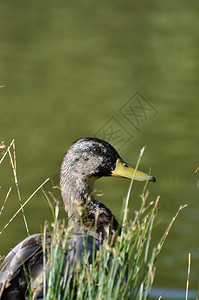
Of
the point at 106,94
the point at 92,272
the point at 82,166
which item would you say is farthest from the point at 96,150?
the point at 106,94

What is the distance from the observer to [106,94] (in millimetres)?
11070

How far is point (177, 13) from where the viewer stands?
16578 millimetres

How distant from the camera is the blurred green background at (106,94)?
696 cm

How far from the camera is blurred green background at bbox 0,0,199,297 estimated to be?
6.96m

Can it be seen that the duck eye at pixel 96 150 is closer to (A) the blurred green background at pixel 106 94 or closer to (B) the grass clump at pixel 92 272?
(B) the grass clump at pixel 92 272

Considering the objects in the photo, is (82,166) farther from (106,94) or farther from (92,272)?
(106,94)

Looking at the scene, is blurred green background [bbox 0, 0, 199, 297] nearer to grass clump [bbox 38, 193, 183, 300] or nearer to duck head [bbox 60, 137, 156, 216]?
duck head [bbox 60, 137, 156, 216]

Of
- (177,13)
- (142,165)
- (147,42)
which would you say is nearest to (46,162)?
(142,165)

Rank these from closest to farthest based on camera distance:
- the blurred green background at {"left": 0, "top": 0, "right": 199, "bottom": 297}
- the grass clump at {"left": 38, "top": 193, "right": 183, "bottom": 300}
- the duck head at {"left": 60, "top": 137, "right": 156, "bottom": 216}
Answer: the grass clump at {"left": 38, "top": 193, "right": 183, "bottom": 300} → the duck head at {"left": 60, "top": 137, "right": 156, "bottom": 216} → the blurred green background at {"left": 0, "top": 0, "right": 199, "bottom": 297}

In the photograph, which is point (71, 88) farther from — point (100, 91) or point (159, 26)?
point (159, 26)

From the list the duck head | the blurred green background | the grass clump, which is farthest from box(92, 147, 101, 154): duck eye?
the blurred green background

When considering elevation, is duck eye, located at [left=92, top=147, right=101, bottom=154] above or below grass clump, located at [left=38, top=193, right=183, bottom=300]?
above

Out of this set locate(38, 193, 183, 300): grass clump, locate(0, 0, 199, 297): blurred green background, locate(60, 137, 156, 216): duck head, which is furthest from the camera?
locate(0, 0, 199, 297): blurred green background

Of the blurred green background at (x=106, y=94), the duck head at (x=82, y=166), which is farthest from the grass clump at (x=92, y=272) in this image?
the blurred green background at (x=106, y=94)
